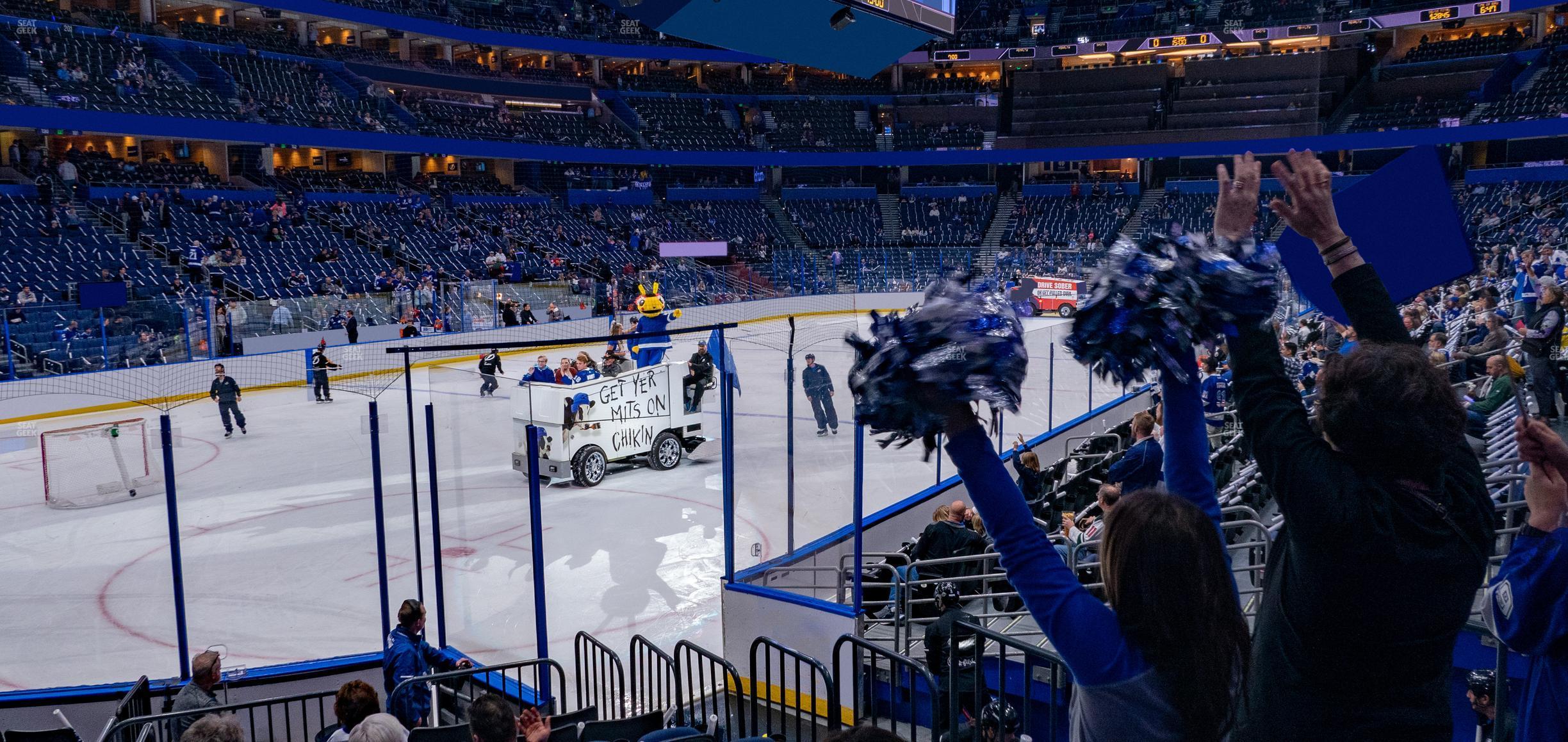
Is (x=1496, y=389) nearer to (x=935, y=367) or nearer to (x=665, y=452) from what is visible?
(x=935, y=367)

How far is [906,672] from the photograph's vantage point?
7656 millimetres

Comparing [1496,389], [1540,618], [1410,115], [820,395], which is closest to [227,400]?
[820,395]

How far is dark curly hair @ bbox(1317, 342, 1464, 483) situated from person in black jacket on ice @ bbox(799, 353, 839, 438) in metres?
11.3

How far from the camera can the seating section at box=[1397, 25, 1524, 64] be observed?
143ft

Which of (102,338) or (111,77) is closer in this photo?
(102,338)

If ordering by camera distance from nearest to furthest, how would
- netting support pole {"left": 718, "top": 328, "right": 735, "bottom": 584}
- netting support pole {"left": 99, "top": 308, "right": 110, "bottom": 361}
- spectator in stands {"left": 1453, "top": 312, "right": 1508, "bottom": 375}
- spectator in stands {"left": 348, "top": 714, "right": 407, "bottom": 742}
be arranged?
1. spectator in stands {"left": 348, "top": 714, "right": 407, "bottom": 742}
2. netting support pole {"left": 718, "top": 328, "right": 735, "bottom": 584}
3. spectator in stands {"left": 1453, "top": 312, "right": 1508, "bottom": 375}
4. netting support pole {"left": 99, "top": 308, "right": 110, "bottom": 361}

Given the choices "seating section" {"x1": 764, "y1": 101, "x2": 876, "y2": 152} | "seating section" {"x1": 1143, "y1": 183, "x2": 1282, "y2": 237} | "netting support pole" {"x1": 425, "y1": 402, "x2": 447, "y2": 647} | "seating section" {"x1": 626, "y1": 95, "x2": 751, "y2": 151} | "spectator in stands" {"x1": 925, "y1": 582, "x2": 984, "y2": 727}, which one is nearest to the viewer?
"spectator in stands" {"x1": 925, "y1": 582, "x2": 984, "y2": 727}

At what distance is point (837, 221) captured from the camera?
155ft

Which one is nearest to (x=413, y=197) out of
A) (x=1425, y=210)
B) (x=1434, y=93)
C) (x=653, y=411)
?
(x=653, y=411)

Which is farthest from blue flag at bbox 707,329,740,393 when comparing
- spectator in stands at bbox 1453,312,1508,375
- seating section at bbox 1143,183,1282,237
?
seating section at bbox 1143,183,1282,237

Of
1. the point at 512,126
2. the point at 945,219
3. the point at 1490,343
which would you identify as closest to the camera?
the point at 1490,343

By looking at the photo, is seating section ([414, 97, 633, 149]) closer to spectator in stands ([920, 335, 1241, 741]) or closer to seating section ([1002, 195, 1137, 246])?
seating section ([1002, 195, 1137, 246])

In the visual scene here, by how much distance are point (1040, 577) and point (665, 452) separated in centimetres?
1261

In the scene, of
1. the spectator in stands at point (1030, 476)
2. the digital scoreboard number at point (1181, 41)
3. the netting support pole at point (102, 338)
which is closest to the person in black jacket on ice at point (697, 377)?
the spectator in stands at point (1030, 476)
